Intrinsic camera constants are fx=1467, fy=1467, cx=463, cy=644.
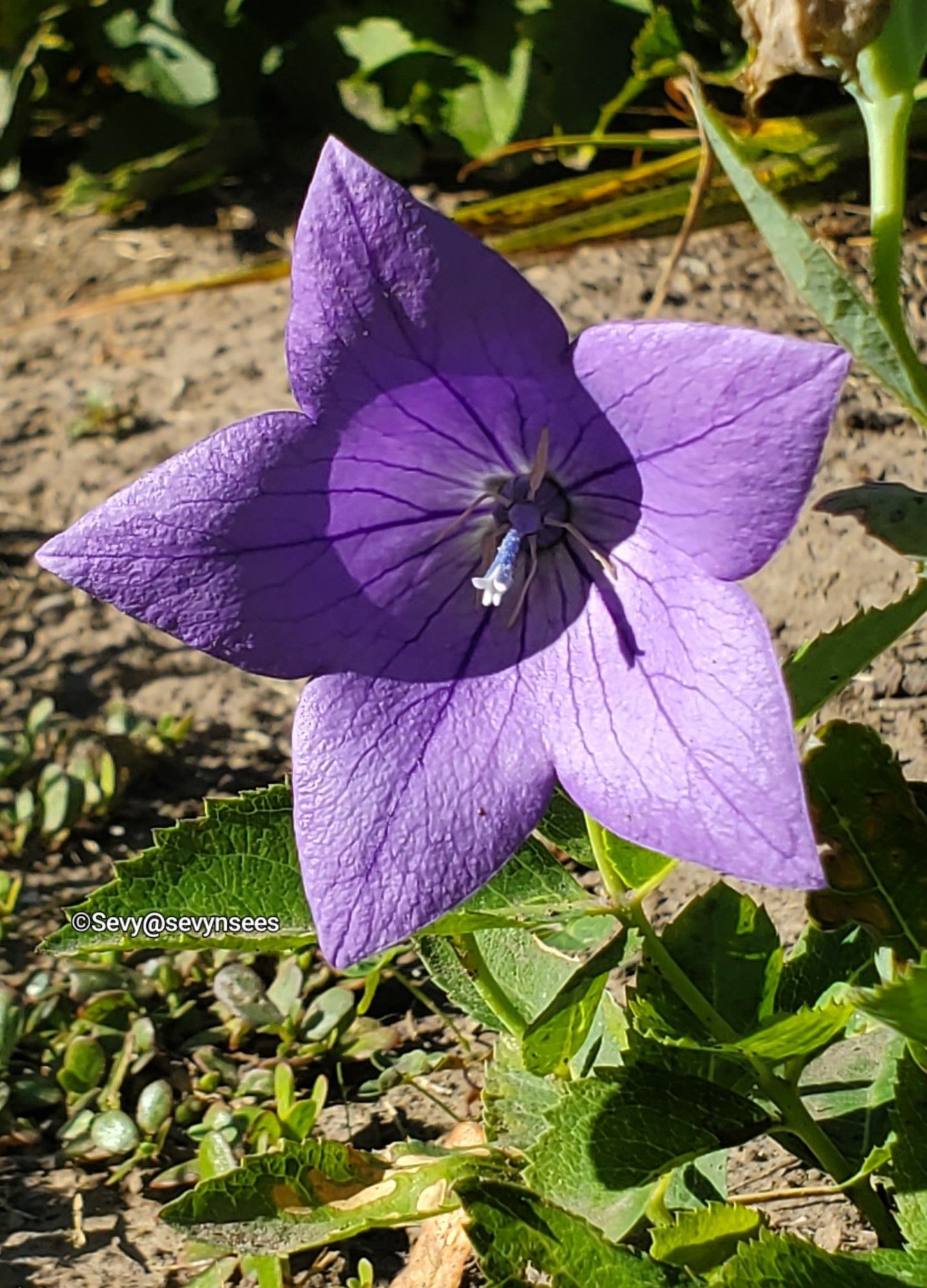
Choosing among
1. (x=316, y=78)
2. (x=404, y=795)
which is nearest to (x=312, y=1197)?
(x=404, y=795)

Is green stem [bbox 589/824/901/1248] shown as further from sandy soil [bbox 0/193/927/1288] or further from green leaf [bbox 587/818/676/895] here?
sandy soil [bbox 0/193/927/1288]

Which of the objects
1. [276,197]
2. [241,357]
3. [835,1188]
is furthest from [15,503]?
[835,1188]

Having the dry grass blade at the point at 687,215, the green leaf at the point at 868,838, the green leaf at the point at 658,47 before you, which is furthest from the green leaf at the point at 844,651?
the green leaf at the point at 658,47

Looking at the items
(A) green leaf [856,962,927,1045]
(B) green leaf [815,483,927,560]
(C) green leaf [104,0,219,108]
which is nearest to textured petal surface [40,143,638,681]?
(B) green leaf [815,483,927,560]

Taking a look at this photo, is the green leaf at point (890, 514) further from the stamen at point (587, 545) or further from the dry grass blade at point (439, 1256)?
the dry grass blade at point (439, 1256)

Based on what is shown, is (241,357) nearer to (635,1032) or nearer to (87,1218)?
(87,1218)

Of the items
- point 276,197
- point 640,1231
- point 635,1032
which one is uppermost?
point 276,197
